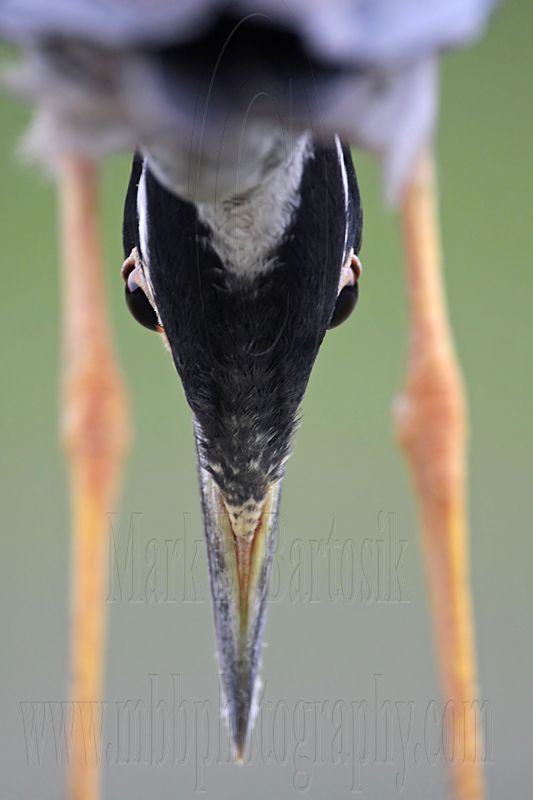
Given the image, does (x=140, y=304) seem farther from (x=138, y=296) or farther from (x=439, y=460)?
(x=439, y=460)

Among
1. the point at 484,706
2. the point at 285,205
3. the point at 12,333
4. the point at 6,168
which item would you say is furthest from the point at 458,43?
the point at 6,168

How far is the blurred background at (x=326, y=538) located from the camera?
2.05 metres

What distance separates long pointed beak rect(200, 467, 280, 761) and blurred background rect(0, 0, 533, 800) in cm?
80

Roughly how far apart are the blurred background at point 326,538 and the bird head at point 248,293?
944 millimetres

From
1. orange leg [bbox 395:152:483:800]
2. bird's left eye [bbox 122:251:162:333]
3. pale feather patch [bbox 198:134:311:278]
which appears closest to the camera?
pale feather patch [bbox 198:134:311:278]

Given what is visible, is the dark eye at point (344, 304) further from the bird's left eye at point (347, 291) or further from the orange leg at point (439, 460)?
the orange leg at point (439, 460)

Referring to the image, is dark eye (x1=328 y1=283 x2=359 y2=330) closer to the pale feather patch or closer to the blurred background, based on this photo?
the pale feather patch

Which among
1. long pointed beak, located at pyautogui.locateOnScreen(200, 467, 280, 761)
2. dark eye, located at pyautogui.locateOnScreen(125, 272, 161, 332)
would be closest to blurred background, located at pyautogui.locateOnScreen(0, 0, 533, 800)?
long pointed beak, located at pyautogui.locateOnScreen(200, 467, 280, 761)

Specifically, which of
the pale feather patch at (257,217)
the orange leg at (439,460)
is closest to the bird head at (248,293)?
the pale feather patch at (257,217)

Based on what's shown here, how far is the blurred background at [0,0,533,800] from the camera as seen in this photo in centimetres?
205

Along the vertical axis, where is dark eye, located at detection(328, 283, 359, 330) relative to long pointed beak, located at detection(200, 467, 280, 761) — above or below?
above

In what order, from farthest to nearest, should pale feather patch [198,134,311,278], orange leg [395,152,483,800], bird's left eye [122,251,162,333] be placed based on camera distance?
1. orange leg [395,152,483,800]
2. bird's left eye [122,251,162,333]
3. pale feather patch [198,134,311,278]

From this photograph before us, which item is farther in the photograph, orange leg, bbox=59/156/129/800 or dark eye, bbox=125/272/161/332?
orange leg, bbox=59/156/129/800

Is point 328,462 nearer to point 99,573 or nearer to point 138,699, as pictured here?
point 138,699
